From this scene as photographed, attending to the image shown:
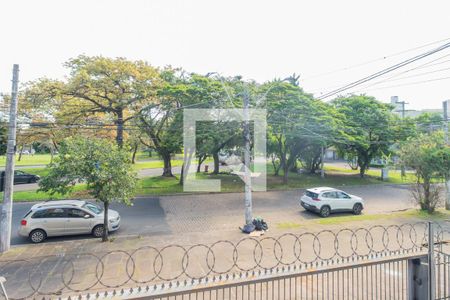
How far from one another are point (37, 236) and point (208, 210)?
793 cm

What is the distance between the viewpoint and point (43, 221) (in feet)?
31.4

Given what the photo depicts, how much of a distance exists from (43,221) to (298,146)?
19.5 m

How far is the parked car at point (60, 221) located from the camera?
9.51m

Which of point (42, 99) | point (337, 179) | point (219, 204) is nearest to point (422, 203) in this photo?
point (219, 204)

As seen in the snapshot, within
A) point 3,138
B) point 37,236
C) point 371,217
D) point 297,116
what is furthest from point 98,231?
point 3,138

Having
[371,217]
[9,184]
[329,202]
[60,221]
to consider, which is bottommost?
[371,217]

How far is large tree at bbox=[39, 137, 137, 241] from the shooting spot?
8.66m

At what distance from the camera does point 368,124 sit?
80.8 ft

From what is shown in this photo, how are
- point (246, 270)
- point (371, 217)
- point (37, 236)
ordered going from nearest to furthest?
point (246, 270)
point (37, 236)
point (371, 217)

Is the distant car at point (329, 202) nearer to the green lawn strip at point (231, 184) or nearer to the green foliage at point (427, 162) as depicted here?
the green foliage at point (427, 162)

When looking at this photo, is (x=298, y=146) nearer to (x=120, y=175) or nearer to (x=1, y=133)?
(x=120, y=175)

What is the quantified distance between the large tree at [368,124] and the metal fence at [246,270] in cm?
1660

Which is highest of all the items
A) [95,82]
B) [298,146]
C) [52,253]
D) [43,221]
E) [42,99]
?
[95,82]

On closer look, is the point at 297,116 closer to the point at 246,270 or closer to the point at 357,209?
the point at 357,209
